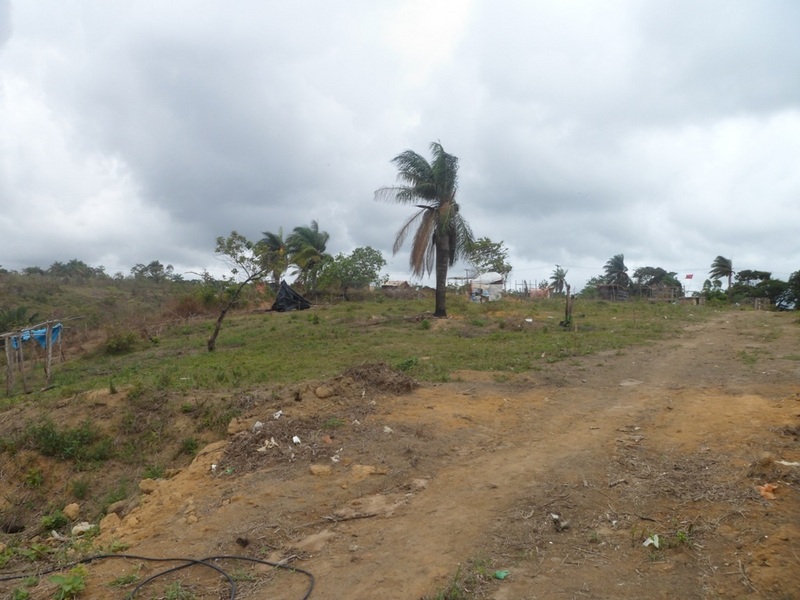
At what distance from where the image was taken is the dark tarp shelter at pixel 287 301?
29.1 metres

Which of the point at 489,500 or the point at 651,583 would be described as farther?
the point at 489,500

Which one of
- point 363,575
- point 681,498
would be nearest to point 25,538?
point 363,575

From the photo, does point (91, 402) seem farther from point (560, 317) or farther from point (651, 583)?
point (560, 317)

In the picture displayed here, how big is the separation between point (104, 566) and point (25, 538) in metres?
2.74

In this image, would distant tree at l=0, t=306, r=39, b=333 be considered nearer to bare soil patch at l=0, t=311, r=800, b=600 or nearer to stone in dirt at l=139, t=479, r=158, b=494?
bare soil patch at l=0, t=311, r=800, b=600

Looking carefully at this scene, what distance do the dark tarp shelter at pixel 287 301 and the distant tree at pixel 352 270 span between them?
9.89ft

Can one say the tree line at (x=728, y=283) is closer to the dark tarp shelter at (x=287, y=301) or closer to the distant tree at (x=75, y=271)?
the dark tarp shelter at (x=287, y=301)

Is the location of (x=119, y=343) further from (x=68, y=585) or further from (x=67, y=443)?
(x=68, y=585)

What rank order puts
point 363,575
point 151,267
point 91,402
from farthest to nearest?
1. point 151,267
2. point 91,402
3. point 363,575

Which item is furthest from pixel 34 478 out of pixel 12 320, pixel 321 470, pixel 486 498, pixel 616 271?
pixel 616 271

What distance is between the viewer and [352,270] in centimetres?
3306

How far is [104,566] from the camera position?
13.7 ft

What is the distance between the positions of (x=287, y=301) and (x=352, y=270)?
5196mm

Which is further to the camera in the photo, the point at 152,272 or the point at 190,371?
the point at 152,272
